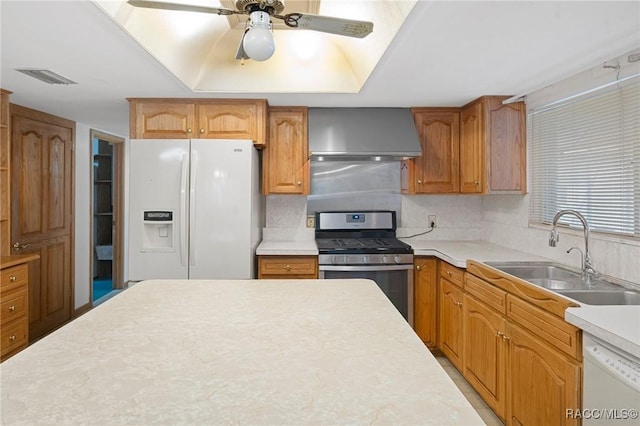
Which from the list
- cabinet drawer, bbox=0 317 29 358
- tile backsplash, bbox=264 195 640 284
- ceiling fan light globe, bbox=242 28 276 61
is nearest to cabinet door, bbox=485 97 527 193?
tile backsplash, bbox=264 195 640 284

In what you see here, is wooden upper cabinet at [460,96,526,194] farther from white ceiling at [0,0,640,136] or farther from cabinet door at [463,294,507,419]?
cabinet door at [463,294,507,419]

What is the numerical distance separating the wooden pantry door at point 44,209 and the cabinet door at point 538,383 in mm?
4050

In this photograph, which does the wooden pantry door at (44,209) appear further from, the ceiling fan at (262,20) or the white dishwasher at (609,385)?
the white dishwasher at (609,385)

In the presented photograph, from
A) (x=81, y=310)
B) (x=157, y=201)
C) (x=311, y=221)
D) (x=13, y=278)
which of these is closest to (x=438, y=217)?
(x=311, y=221)

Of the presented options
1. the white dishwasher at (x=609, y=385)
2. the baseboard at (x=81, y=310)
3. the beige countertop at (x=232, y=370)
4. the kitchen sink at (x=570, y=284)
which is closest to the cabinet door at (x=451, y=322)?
the kitchen sink at (x=570, y=284)

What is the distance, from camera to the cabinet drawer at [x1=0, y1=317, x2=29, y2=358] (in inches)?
106

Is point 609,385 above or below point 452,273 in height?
below

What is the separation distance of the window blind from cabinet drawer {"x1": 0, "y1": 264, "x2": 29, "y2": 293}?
3.87m

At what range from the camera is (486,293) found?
2.41 metres

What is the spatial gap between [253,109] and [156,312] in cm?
216

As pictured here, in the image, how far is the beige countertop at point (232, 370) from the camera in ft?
2.41

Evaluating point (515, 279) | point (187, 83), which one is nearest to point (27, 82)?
point (187, 83)

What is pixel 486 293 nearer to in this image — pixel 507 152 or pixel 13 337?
pixel 507 152

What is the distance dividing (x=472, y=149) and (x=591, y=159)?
100 centimetres
